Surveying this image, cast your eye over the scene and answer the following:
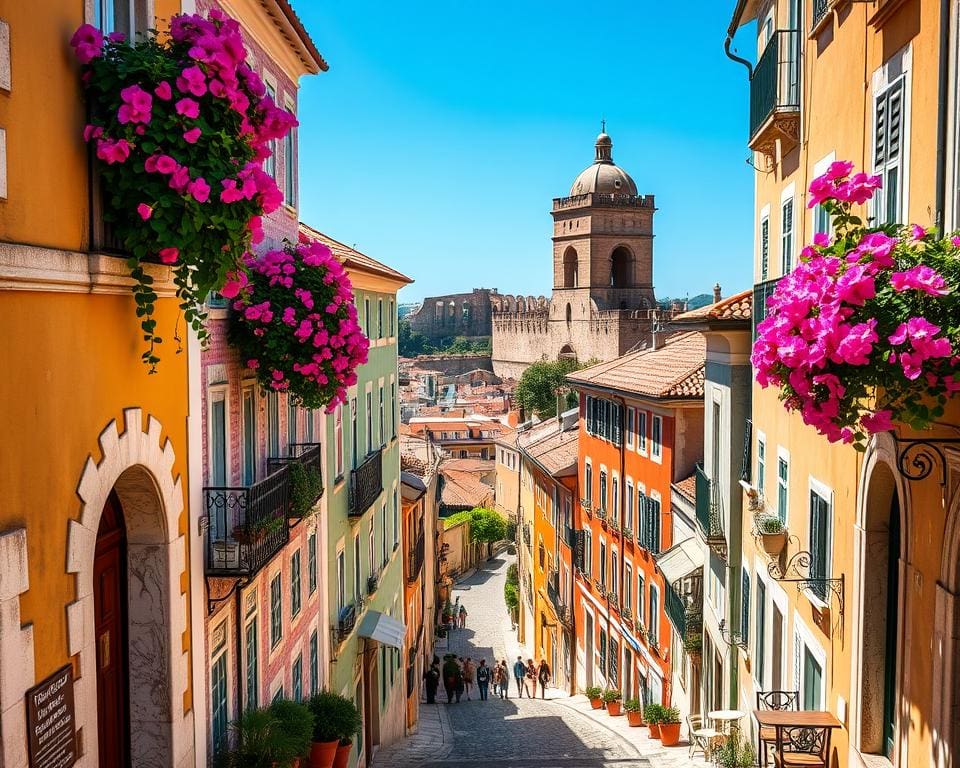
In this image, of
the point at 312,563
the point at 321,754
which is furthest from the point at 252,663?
the point at 312,563

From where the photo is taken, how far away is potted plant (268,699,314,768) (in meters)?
9.77

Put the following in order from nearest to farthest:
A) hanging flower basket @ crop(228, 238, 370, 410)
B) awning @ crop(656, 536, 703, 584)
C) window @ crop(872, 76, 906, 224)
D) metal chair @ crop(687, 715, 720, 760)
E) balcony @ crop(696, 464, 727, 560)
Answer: window @ crop(872, 76, 906, 224) < hanging flower basket @ crop(228, 238, 370, 410) < balcony @ crop(696, 464, 727, 560) < metal chair @ crop(687, 715, 720, 760) < awning @ crop(656, 536, 703, 584)

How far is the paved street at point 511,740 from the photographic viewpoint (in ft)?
63.6

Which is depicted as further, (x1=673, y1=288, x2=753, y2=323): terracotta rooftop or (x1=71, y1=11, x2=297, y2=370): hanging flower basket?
(x1=673, y1=288, x2=753, y2=323): terracotta rooftop

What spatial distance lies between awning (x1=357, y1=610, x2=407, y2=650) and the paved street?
2525 millimetres

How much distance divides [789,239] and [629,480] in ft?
51.3

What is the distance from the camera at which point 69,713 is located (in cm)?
586

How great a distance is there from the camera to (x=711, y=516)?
1688 cm

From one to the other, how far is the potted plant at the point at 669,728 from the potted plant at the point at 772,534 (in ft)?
35.1

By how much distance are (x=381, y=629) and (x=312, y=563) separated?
5.29 m

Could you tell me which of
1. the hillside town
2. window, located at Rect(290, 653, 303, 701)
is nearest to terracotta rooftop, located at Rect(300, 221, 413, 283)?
the hillside town

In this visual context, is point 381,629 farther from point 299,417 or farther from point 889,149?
point 889,149

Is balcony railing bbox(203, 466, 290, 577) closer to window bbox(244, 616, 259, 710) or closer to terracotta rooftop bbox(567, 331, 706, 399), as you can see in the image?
window bbox(244, 616, 259, 710)

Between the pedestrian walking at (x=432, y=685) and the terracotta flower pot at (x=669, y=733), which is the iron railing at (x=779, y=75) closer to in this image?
the terracotta flower pot at (x=669, y=733)
